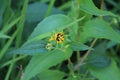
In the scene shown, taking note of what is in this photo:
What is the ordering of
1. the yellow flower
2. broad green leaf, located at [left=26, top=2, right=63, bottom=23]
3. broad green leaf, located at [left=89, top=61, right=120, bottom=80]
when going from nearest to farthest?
the yellow flower → broad green leaf, located at [left=89, top=61, right=120, bottom=80] → broad green leaf, located at [left=26, top=2, right=63, bottom=23]

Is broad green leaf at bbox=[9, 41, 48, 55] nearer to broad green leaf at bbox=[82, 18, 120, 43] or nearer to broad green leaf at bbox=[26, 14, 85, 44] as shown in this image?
broad green leaf at bbox=[26, 14, 85, 44]

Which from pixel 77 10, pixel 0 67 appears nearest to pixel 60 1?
pixel 0 67

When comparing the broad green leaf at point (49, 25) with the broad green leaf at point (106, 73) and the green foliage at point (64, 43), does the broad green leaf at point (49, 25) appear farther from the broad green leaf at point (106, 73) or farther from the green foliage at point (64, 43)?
the broad green leaf at point (106, 73)

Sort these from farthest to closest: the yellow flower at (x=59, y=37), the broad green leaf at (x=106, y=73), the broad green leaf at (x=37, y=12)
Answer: the broad green leaf at (x=37, y=12)
the broad green leaf at (x=106, y=73)
the yellow flower at (x=59, y=37)

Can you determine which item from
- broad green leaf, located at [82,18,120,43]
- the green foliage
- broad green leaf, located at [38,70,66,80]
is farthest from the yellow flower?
broad green leaf, located at [38,70,66,80]

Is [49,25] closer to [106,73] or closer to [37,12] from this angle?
[106,73]

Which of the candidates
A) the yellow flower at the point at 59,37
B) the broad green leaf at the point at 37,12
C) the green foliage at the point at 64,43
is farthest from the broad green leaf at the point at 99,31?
the broad green leaf at the point at 37,12
